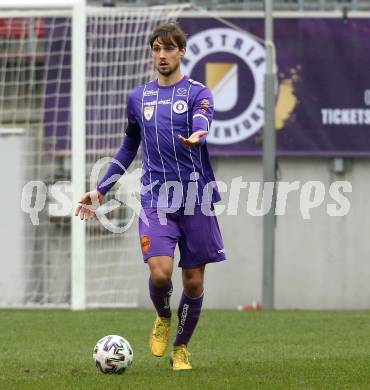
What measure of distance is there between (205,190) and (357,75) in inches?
380

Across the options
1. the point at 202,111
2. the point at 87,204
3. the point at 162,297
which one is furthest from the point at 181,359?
the point at 202,111

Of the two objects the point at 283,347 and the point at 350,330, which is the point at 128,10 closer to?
the point at 350,330

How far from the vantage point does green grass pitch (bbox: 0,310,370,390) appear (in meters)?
7.24

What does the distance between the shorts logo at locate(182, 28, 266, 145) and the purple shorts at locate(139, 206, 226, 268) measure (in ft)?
30.1

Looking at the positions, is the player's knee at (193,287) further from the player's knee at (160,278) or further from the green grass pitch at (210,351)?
the green grass pitch at (210,351)

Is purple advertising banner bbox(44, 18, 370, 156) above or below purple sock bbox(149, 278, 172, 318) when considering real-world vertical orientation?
above

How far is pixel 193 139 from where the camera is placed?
707 cm

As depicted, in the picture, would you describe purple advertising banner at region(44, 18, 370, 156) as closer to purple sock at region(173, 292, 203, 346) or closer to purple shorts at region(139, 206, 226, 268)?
purple sock at region(173, 292, 203, 346)

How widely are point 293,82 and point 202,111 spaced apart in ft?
31.8

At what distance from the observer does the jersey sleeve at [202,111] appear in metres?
7.32

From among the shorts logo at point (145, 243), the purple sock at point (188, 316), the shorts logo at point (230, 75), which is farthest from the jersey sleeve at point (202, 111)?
the shorts logo at point (230, 75)

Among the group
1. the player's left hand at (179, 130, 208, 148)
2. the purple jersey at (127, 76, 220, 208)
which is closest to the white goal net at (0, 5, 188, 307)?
the purple jersey at (127, 76, 220, 208)

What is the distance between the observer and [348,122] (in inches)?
668

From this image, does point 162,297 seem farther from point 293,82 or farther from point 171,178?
point 293,82
